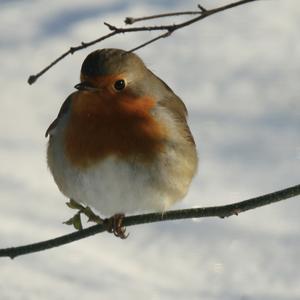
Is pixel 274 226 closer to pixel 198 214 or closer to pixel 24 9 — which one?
pixel 198 214

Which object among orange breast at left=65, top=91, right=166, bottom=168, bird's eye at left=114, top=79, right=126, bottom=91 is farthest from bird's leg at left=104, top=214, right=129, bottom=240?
bird's eye at left=114, top=79, right=126, bottom=91

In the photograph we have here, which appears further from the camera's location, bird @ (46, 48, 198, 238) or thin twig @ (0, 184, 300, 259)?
bird @ (46, 48, 198, 238)

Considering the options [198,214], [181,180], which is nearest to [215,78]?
[181,180]

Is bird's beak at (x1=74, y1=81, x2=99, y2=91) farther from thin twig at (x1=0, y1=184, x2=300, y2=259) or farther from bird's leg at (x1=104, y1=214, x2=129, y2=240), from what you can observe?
bird's leg at (x1=104, y1=214, x2=129, y2=240)

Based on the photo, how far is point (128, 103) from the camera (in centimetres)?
356

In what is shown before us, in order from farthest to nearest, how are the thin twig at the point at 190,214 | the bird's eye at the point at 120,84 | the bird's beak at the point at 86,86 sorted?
the bird's eye at the point at 120,84
the bird's beak at the point at 86,86
the thin twig at the point at 190,214

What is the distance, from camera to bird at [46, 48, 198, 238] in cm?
350

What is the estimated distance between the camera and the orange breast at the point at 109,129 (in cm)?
351

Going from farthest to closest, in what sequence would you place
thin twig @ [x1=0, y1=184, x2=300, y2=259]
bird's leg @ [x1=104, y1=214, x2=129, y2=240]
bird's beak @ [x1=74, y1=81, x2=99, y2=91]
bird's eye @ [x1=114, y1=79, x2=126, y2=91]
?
bird's leg @ [x1=104, y1=214, x2=129, y2=240] → bird's eye @ [x1=114, y1=79, x2=126, y2=91] → bird's beak @ [x1=74, y1=81, x2=99, y2=91] → thin twig @ [x1=0, y1=184, x2=300, y2=259]

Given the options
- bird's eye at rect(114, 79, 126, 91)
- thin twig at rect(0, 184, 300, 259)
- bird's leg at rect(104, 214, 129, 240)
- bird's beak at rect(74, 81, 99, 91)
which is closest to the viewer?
thin twig at rect(0, 184, 300, 259)

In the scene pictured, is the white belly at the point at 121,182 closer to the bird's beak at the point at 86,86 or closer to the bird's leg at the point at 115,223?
the bird's leg at the point at 115,223

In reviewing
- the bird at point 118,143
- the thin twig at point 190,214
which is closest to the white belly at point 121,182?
the bird at point 118,143

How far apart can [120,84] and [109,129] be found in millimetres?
168

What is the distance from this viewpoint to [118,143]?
3.52 meters
